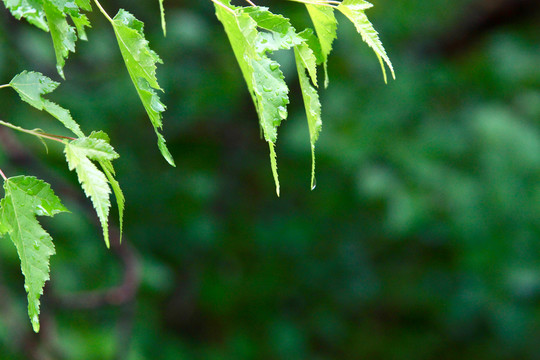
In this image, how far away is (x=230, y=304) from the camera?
4211 millimetres

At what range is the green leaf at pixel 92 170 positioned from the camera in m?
0.70

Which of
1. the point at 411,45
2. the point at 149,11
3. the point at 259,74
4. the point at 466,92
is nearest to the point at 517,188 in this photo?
the point at 466,92

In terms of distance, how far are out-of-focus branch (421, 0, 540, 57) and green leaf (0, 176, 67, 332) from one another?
3410 mm

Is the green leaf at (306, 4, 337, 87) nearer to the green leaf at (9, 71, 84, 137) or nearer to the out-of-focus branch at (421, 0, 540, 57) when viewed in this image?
the green leaf at (9, 71, 84, 137)

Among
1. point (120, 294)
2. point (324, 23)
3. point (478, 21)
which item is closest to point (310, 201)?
point (478, 21)

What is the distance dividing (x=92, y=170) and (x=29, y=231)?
3.8 inches

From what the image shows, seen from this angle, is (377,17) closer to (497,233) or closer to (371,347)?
(497,233)

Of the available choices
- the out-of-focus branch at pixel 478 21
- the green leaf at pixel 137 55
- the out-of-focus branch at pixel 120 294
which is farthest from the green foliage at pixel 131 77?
the out-of-focus branch at pixel 478 21

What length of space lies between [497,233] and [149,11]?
81.8 inches

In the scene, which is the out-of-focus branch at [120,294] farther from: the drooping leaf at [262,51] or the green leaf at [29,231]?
the drooping leaf at [262,51]

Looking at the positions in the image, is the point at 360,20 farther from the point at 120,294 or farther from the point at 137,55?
the point at 120,294

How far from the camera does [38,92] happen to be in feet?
2.53

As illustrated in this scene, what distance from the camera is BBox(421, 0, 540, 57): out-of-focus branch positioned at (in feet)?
12.2

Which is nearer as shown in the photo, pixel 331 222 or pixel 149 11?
pixel 149 11
